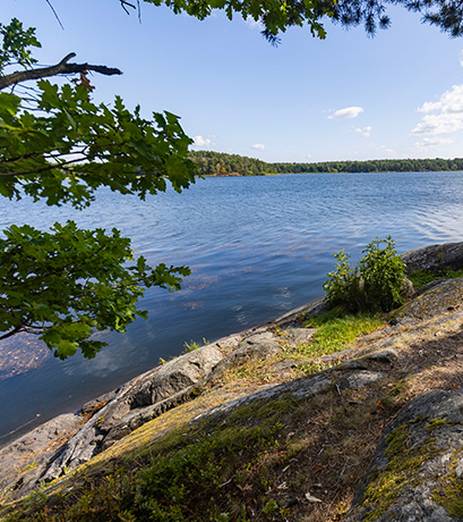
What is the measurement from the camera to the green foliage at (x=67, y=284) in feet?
4.83

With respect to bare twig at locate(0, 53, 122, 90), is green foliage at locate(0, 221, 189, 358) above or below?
below

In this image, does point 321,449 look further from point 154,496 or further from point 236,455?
point 154,496

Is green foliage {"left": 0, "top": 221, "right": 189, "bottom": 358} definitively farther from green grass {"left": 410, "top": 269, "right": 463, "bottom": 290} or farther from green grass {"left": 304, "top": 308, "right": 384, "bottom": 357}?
green grass {"left": 410, "top": 269, "right": 463, "bottom": 290}

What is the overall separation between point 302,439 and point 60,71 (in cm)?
385

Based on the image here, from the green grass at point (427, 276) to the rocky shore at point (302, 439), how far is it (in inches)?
103

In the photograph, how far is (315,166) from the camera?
17362cm

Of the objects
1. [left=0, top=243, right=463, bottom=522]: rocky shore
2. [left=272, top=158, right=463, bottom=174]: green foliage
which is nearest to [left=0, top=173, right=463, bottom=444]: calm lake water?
[left=0, top=243, right=463, bottom=522]: rocky shore

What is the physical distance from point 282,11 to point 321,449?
11.7 ft

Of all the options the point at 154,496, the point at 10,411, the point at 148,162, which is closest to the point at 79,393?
the point at 10,411

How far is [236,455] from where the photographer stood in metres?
3.00

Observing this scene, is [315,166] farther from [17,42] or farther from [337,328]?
[17,42]

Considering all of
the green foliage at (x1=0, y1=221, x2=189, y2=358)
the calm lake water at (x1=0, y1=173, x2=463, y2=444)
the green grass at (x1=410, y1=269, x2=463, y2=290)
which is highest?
the green foliage at (x1=0, y1=221, x2=189, y2=358)

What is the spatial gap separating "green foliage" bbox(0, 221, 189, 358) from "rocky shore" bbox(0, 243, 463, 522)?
1.70 metres

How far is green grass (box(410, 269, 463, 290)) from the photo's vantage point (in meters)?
9.02
